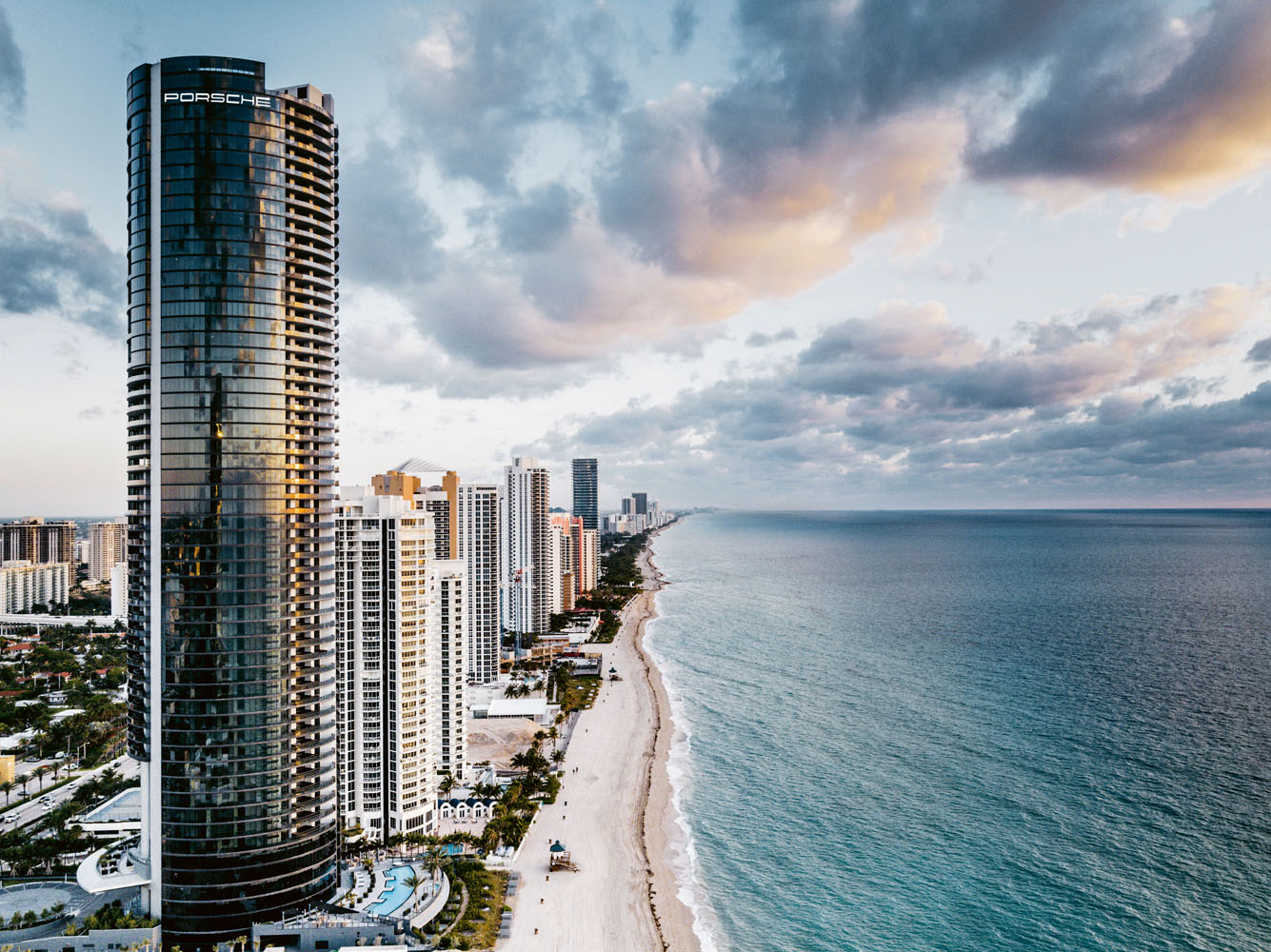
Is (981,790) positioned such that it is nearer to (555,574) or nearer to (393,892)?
(393,892)

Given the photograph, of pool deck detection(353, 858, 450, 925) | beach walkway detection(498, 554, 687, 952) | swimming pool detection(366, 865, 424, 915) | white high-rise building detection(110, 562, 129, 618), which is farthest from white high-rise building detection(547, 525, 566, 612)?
swimming pool detection(366, 865, 424, 915)

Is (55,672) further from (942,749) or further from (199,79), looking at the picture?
(942,749)

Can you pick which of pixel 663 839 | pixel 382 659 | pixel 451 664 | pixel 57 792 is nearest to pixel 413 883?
pixel 382 659

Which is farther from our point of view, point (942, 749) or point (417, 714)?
point (942, 749)

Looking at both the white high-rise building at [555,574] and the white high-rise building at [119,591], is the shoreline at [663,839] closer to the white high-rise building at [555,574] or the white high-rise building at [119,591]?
the white high-rise building at [555,574]

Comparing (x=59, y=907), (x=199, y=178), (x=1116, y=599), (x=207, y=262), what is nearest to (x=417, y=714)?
(x=59, y=907)

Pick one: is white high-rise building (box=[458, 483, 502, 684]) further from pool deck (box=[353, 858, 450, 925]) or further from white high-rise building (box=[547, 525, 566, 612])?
pool deck (box=[353, 858, 450, 925])

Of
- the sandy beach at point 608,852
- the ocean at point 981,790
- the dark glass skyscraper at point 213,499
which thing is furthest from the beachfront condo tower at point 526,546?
the dark glass skyscraper at point 213,499
